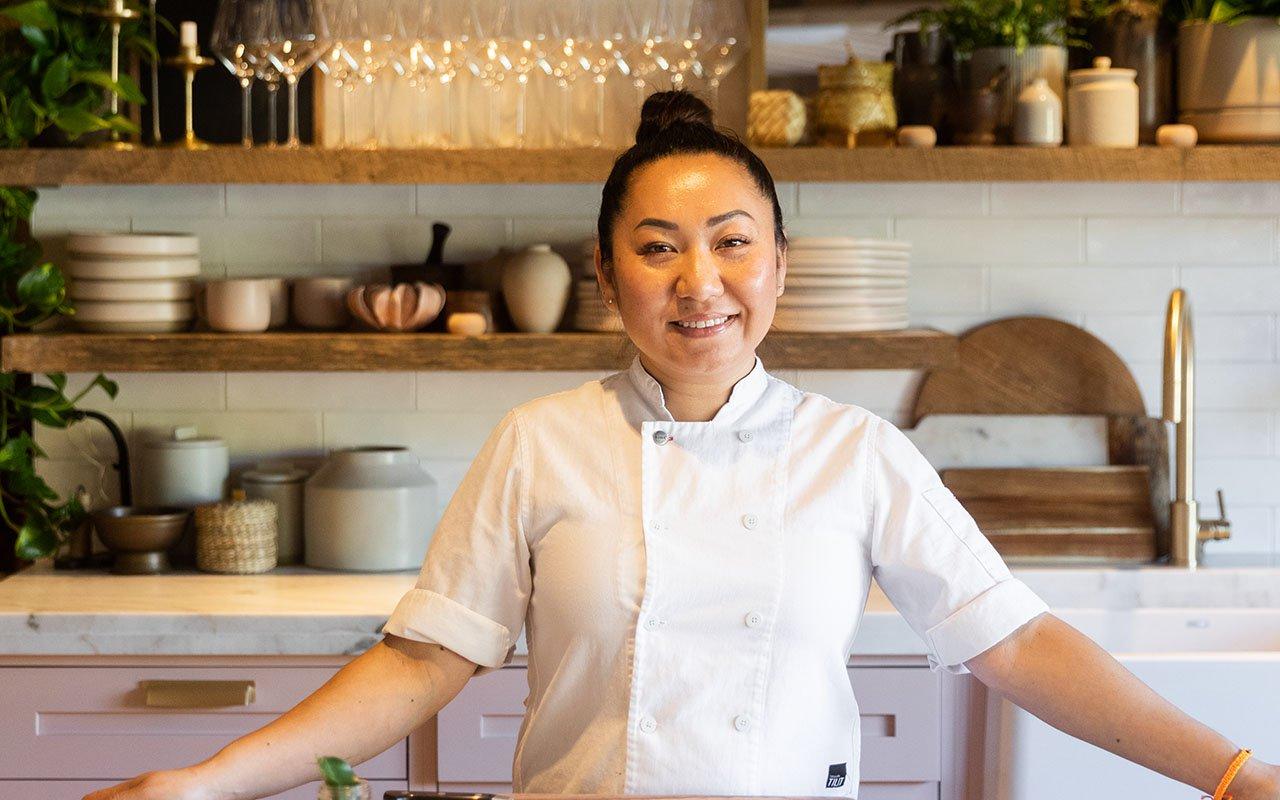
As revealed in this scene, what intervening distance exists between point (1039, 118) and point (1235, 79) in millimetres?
388

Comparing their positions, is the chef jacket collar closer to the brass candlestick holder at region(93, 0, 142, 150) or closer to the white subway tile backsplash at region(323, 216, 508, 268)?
the white subway tile backsplash at region(323, 216, 508, 268)

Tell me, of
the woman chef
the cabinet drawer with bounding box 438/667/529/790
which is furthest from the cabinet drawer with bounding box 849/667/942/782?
the woman chef

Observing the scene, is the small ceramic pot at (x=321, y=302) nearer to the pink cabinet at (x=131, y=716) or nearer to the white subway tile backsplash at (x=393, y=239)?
the white subway tile backsplash at (x=393, y=239)

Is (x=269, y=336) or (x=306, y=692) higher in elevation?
(x=269, y=336)

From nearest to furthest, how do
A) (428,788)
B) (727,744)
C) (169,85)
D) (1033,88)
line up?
(727,744), (428,788), (1033,88), (169,85)

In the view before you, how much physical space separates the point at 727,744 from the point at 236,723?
1272 mm

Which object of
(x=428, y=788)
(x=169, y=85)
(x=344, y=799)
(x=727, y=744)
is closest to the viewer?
(x=344, y=799)

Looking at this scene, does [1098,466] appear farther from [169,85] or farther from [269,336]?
[169,85]

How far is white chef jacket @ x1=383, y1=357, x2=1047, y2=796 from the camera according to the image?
1.55m

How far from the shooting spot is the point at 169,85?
9.93 ft

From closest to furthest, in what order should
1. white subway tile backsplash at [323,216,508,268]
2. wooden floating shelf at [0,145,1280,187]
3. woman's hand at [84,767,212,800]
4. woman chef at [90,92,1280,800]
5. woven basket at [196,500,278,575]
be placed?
1. woman's hand at [84,767,212,800]
2. woman chef at [90,92,1280,800]
3. wooden floating shelf at [0,145,1280,187]
4. woven basket at [196,500,278,575]
5. white subway tile backsplash at [323,216,508,268]

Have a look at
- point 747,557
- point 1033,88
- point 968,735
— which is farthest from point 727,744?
point 1033,88

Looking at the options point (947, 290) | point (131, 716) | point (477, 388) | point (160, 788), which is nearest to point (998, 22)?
point (947, 290)

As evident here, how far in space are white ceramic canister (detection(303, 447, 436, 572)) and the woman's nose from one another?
1468 millimetres
